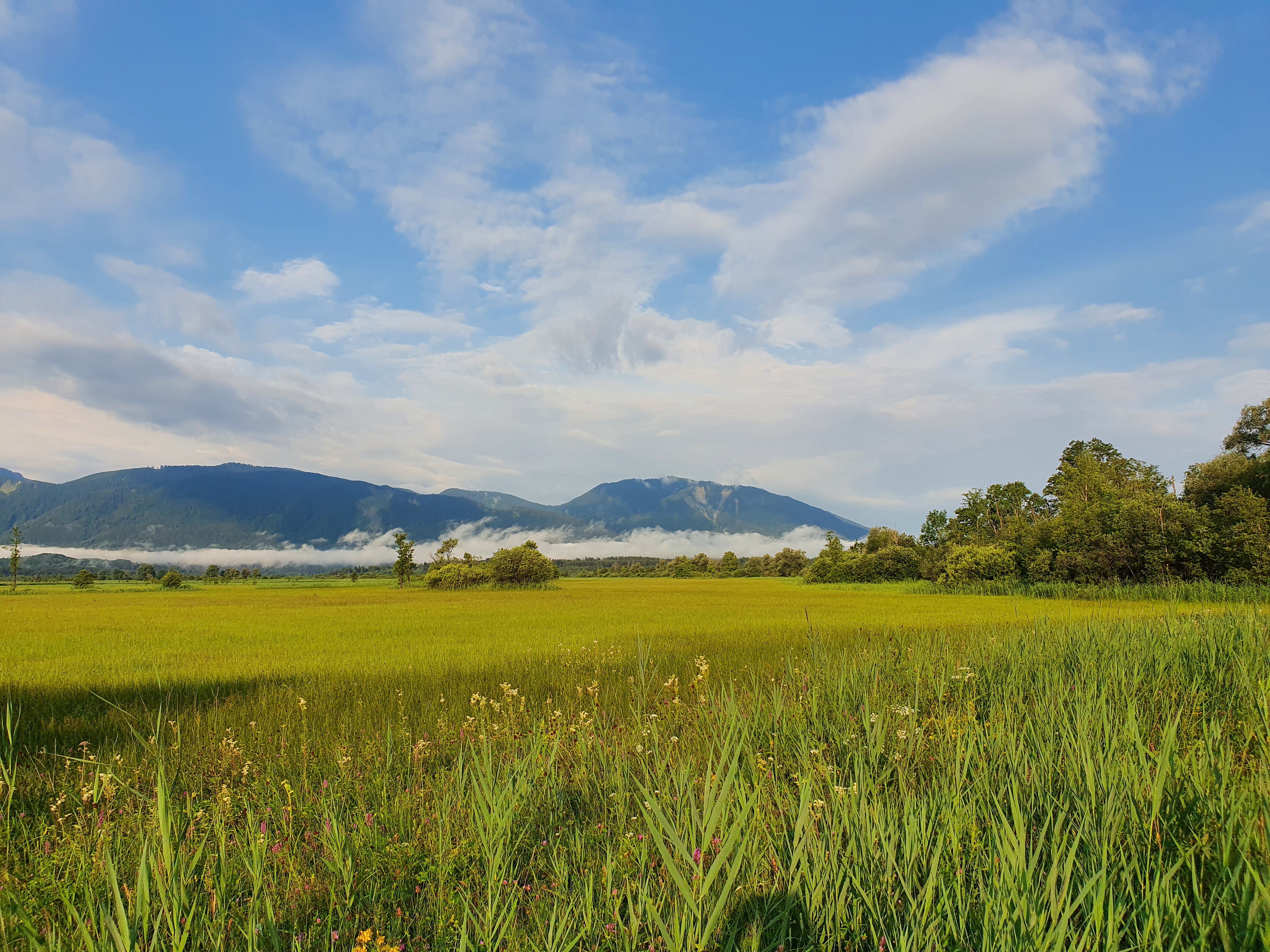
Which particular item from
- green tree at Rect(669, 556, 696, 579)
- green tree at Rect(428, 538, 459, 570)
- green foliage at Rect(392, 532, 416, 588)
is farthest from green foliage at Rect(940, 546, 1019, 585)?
green tree at Rect(669, 556, 696, 579)

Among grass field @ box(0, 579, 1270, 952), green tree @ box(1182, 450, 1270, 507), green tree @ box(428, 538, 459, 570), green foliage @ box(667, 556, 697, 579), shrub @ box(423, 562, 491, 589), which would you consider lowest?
green foliage @ box(667, 556, 697, 579)

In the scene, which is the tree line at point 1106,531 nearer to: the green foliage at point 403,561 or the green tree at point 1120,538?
the green tree at point 1120,538

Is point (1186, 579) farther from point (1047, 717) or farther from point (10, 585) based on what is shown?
point (10, 585)

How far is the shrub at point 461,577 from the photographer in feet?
209

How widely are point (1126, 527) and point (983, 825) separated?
42.3 meters

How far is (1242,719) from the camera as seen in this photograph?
16.0ft

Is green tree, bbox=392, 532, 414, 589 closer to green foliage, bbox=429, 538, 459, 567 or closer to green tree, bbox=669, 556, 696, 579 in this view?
green foliage, bbox=429, 538, 459, 567

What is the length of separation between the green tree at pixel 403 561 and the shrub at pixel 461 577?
19.8ft

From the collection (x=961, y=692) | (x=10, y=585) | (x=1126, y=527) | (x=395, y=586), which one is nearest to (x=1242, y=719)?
(x=961, y=692)

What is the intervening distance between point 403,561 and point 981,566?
204ft

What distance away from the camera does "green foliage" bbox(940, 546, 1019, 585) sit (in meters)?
44.2

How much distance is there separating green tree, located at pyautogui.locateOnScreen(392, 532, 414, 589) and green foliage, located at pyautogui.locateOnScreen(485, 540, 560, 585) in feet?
44.9

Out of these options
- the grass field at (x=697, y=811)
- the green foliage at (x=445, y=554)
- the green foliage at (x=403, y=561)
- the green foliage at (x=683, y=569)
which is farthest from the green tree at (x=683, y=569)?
the grass field at (x=697, y=811)

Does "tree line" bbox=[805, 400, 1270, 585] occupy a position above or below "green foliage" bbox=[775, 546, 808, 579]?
above
